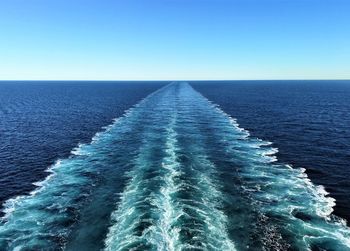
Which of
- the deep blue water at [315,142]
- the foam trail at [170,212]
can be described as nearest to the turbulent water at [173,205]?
the foam trail at [170,212]

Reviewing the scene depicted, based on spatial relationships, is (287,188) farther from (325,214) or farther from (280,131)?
(280,131)

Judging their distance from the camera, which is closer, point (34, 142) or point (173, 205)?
point (173, 205)

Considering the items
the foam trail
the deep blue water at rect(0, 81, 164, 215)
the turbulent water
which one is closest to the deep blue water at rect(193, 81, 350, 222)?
the turbulent water

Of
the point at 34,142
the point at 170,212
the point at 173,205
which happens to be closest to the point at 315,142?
the point at 173,205

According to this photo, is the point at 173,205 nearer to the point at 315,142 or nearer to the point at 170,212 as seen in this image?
the point at 170,212

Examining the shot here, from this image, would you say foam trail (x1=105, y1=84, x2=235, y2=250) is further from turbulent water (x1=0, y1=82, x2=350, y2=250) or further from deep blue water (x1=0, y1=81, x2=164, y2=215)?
deep blue water (x1=0, y1=81, x2=164, y2=215)

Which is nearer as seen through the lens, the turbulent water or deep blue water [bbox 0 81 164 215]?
the turbulent water

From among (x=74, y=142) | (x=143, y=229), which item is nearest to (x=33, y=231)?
(x=143, y=229)

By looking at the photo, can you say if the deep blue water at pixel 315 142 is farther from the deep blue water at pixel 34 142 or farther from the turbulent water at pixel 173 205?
the deep blue water at pixel 34 142

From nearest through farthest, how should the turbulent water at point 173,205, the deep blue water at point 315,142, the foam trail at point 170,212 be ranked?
the foam trail at point 170,212 → the turbulent water at point 173,205 → the deep blue water at point 315,142
